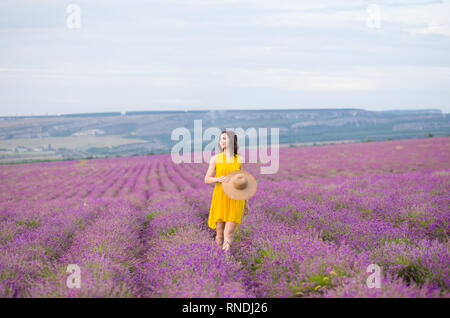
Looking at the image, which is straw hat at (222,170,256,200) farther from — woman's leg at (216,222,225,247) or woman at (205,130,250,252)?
woman's leg at (216,222,225,247)

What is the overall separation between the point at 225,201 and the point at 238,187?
1.09 ft

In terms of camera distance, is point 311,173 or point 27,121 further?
point 27,121

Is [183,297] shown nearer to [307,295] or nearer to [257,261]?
[307,295]

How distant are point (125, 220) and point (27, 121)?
456 ft

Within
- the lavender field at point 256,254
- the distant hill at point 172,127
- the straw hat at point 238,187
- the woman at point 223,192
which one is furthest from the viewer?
the distant hill at point 172,127

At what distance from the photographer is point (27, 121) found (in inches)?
4906

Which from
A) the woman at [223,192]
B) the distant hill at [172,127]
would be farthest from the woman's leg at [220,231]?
the distant hill at [172,127]

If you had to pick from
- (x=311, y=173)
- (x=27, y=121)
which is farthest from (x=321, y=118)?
(x=311, y=173)

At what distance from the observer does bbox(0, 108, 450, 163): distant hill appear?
105 m

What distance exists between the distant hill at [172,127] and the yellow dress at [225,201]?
3737 inches

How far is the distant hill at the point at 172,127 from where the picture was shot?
10519 centimetres

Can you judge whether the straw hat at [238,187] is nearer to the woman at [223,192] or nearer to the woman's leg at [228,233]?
the woman at [223,192]

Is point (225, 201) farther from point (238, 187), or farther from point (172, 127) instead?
point (172, 127)

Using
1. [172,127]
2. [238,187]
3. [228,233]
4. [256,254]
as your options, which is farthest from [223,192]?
[172,127]
